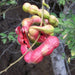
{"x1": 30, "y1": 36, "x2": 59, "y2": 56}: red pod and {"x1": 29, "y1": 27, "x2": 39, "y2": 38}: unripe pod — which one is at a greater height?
{"x1": 29, "y1": 27, "x2": 39, "y2": 38}: unripe pod

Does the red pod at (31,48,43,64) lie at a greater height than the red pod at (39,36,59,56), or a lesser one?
lesser

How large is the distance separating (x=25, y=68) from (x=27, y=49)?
11.8ft

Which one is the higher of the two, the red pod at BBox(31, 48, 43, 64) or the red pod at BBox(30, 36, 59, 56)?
the red pod at BBox(30, 36, 59, 56)

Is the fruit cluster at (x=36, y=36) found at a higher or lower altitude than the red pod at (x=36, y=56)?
higher

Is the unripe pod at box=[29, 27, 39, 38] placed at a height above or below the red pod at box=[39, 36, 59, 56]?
above

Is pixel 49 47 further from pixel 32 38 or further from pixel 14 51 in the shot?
pixel 14 51

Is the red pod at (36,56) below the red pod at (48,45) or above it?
below

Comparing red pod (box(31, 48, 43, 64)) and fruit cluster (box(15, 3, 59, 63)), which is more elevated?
fruit cluster (box(15, 3, 59, 63))

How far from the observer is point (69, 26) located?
110 centimetres

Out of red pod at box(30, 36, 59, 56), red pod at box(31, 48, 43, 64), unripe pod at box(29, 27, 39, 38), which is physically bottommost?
red pod at box(31, 48, 43, 64)

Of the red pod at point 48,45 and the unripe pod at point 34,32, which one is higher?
the unripe pod at point 34,32

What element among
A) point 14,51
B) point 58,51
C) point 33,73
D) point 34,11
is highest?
point 34,11

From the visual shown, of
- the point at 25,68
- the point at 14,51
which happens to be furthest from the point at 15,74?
the point at 14,51

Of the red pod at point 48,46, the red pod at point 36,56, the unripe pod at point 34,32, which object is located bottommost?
the red pod at point 36,56
